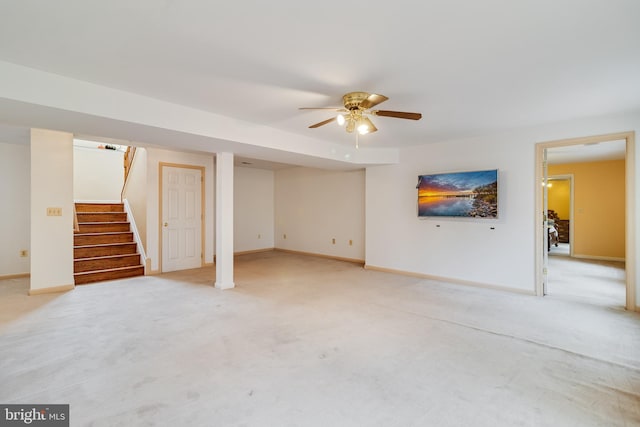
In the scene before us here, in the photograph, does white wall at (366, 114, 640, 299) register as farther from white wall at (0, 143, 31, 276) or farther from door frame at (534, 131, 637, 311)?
white wall at (0, 143, 31, 276)

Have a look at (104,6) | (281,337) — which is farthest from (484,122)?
(104,6)

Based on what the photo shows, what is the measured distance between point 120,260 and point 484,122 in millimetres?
6578

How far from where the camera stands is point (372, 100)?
2.93 metres

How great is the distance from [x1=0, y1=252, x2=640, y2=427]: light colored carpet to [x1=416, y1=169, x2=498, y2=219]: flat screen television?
135 centimetres

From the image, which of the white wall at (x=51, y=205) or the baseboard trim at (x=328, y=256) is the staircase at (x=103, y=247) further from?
the baseboard trim at (x=328, y=256)

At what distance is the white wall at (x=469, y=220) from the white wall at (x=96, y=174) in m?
7.29

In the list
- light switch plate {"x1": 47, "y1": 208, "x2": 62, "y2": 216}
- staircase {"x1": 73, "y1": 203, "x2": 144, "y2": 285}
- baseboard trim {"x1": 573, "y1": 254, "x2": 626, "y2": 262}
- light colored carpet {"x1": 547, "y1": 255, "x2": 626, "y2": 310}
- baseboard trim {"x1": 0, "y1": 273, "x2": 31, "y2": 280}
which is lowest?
light colored carpet {"x1": 547, "y1": 255, "x2": 626, "y2": 310}

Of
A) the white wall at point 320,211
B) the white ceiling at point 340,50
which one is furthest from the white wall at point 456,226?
the white ceiling at point 340,50

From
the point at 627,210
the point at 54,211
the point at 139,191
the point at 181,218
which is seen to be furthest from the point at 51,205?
the point at 627,210

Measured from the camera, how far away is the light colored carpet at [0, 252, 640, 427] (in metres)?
1.94

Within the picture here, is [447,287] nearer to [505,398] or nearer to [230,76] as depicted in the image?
[505,398]

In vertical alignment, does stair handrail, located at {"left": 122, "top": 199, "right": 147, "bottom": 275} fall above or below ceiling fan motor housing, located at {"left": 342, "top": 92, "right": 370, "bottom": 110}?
below

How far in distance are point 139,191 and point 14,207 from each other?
2.03m

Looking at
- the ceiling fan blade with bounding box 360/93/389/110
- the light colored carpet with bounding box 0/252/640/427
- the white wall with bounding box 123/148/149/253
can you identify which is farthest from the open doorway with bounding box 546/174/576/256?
the white wall with bounding box 123/148/149/253
